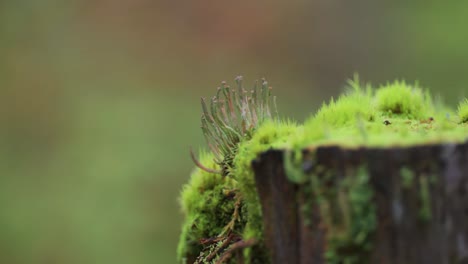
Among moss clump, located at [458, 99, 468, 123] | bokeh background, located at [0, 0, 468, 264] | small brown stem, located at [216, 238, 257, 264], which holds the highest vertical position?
bokeh background, located at [0, 0, 468, 264]

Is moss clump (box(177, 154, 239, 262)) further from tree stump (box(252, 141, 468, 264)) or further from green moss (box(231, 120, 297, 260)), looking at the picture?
tree stump (box(252, 141, 468, 264))

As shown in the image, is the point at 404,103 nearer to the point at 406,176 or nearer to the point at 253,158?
the point at 253,158

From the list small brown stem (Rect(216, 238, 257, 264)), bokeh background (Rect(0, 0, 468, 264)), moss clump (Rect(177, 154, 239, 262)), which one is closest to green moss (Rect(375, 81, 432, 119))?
moss clump (Rect(177, 154, 239, 262))

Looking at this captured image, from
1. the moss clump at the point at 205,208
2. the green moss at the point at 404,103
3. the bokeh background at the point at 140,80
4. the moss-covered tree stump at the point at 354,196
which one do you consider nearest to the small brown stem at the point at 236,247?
the moss-covered tree stump at the point at 354,196

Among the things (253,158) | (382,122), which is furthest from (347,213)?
(382,122)

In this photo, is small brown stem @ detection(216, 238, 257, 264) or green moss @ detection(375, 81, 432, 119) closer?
small brown stem @ detection(216, 238, 257, 264)

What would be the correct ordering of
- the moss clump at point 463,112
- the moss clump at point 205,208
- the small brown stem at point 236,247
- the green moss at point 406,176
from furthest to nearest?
1. the moss clump at point 205,208
2. the moss clump at point 463,112
3. the small brown stem at point 236,247
4. the green moss at point 406,176

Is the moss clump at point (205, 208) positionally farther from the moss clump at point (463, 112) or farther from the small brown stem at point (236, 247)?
the moss clump at point (463, 112)
